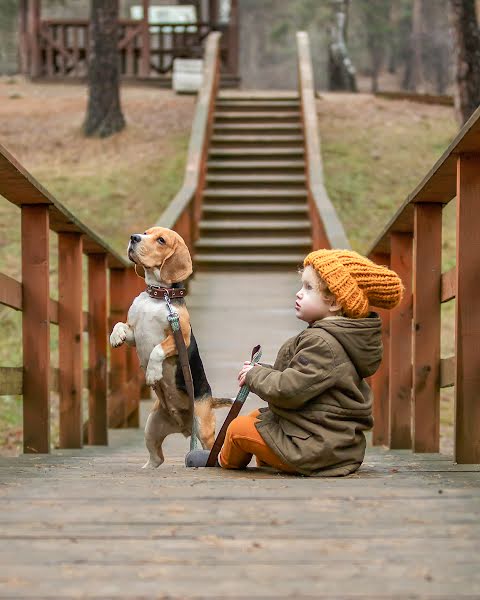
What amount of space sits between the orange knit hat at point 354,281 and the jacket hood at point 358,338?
8 cm

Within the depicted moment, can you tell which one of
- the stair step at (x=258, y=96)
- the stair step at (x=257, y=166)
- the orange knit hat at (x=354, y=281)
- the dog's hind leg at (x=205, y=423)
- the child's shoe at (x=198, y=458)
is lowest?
the child's shoe at (x=198, y=458)

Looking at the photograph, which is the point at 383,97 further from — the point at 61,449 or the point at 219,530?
the point at 219,530

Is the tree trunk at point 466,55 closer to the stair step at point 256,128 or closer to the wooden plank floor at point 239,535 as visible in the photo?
the stair step at point 256,128

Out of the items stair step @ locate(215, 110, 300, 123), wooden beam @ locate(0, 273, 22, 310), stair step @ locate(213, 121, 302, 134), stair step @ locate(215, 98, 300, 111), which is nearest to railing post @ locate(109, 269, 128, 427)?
wooden beam @ locate(0, 273, 22, 310)

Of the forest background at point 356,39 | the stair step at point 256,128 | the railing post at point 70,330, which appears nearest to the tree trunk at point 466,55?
the stair step at point 256,128

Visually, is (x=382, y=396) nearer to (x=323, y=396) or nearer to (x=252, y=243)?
(x=323, y=396)

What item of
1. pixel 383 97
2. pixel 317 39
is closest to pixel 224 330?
pixel 383 97

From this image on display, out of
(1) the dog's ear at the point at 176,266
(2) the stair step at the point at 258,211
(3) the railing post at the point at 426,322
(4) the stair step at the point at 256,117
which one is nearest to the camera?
(1) the dog's ear at the point at 176,266

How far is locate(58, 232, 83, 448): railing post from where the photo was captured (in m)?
6.49

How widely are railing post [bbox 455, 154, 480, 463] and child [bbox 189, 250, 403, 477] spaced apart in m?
0.35

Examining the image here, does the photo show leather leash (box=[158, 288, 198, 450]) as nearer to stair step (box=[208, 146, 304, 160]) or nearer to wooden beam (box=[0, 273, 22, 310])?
wooden beam (box=[0, 273, 22, 310])

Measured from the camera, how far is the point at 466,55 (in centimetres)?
1936

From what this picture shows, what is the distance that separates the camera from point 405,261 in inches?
265

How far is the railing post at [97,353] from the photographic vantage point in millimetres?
7395
